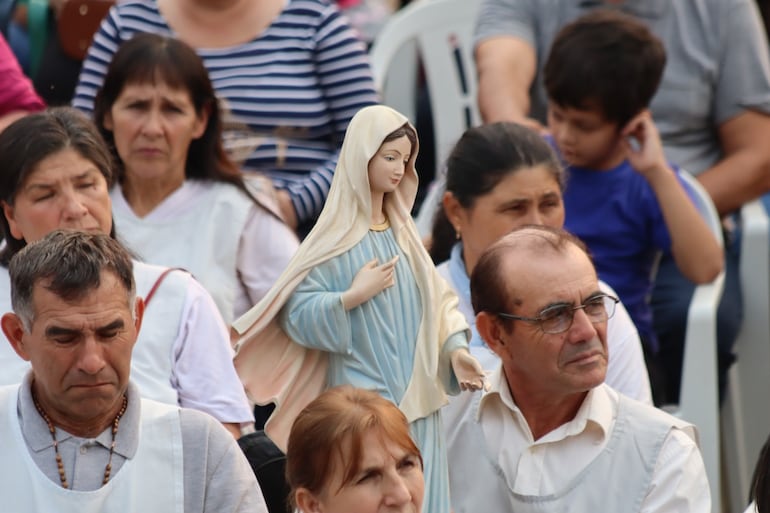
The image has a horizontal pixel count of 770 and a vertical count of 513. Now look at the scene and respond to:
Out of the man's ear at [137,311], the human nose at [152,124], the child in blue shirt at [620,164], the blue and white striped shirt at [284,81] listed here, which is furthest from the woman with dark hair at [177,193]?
the man's ear at [137,311]

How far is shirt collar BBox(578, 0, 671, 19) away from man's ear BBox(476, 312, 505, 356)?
2200 mm

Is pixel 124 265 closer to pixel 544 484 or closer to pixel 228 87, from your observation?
pixel 544 484

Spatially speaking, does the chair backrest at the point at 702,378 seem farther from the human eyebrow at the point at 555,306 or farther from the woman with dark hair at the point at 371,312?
the woman with dark hair at the point at 371,312

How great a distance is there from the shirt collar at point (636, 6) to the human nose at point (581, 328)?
2.26 meters

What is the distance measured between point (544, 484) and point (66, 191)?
4.16 feet

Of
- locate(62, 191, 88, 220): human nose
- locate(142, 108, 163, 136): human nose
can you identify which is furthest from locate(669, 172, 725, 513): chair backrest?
locate(62, 191, 88, 220): human nose

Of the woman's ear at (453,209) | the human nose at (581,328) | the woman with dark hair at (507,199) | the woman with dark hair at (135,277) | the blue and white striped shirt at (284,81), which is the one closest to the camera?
the human nose at (581,328)

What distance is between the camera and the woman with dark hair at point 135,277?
3.57 m

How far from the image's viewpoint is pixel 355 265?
2.97m

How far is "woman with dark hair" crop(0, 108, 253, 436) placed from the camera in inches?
140

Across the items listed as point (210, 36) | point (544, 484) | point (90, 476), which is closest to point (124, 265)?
point (90, 476)

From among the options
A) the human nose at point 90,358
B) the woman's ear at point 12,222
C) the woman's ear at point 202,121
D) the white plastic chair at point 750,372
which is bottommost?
the white plastic chair at point 750,372

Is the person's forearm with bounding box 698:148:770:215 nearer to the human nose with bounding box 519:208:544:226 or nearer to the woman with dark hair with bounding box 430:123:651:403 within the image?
the woman with dark hair with bounding box 430:123:651:403

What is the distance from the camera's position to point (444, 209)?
4051 mm
